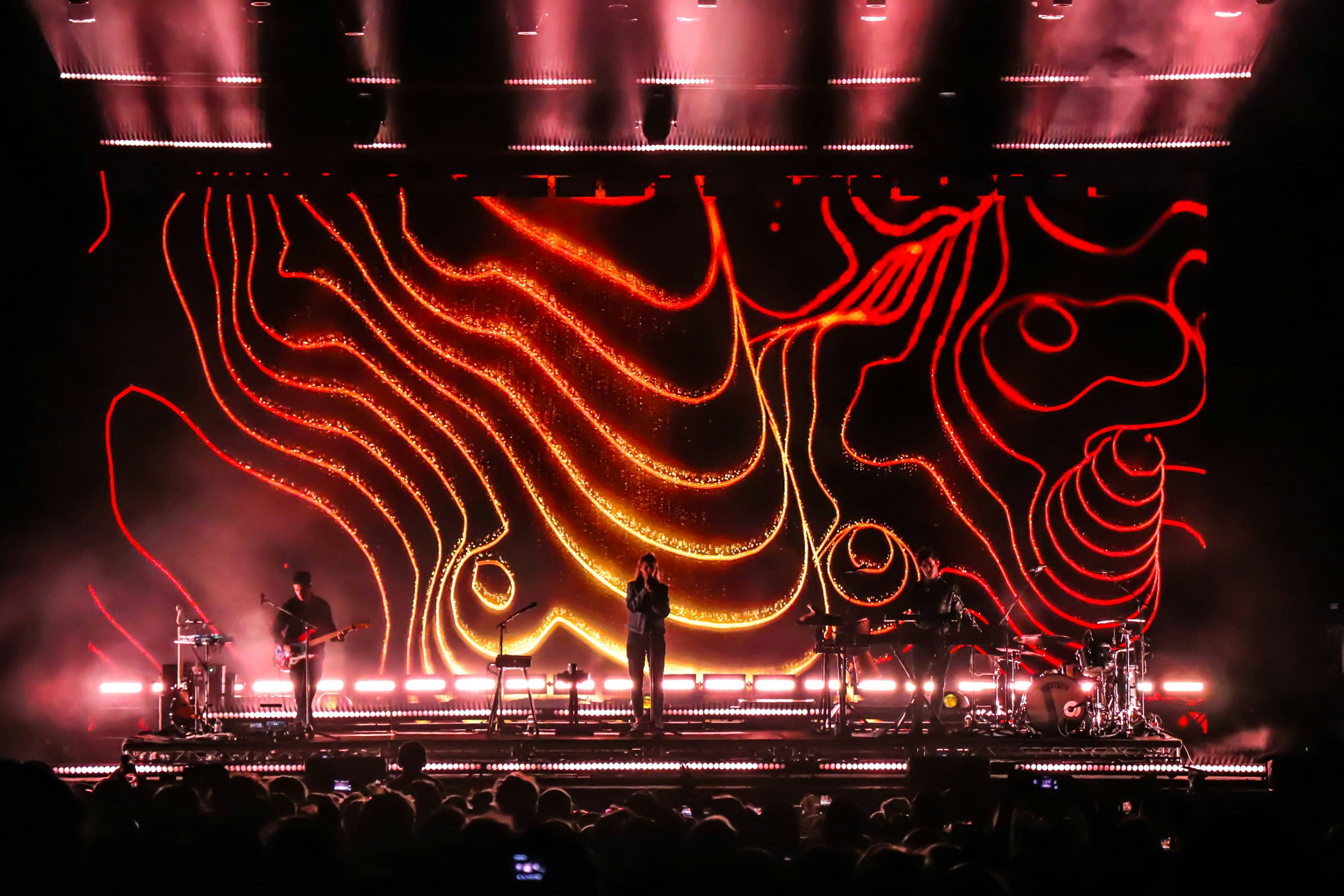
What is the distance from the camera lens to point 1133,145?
→ 9648mm

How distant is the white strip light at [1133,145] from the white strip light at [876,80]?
1890 millimetres

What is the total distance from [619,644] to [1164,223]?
7.22 metres

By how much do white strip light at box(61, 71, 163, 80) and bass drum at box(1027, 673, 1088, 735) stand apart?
29.3 ft

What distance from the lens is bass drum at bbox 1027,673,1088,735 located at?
28.4ft

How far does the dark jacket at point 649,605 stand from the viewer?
8.73 meters

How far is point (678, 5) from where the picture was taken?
6.89 meters

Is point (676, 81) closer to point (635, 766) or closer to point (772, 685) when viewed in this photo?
point (635, 766)

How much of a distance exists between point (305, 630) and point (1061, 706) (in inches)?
281

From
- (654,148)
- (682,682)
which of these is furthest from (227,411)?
(682,682)

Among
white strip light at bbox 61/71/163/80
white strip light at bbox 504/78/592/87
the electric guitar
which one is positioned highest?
white strip light at bbox 61/71/163/80

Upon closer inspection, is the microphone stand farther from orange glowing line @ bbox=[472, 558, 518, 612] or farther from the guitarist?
the guitarist

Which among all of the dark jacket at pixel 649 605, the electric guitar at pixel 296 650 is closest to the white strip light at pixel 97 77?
the electric guitar at pixel 296 650

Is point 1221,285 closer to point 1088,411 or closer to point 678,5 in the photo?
point 1088,411

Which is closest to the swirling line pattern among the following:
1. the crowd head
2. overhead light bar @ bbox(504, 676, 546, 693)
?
overhead light bar @ bbox(504, 676, 546, 693)
